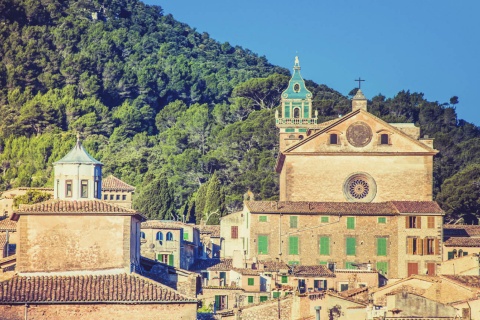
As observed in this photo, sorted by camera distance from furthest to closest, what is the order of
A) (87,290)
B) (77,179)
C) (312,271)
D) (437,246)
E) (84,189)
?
(437,246) < (312,271) < (77,179) < (84,189) < (87,290)

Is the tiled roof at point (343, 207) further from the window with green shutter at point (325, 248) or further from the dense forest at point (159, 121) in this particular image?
the dense forest at point (159, 121)

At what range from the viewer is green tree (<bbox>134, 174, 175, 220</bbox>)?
12012cm

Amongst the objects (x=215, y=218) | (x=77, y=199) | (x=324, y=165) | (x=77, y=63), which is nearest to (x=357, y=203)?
(x=324, y=165)

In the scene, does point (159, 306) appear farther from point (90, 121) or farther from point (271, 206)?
point (90, 121)

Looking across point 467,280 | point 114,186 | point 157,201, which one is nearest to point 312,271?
point 467,280

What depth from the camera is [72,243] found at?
62375 mm

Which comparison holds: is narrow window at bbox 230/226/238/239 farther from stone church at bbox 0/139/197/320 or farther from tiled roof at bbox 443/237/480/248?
stone church at bbox 0/139/197/320

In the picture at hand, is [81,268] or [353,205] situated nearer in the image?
[81,268]

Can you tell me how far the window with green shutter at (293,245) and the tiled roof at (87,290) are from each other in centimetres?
2954

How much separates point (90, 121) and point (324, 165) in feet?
220

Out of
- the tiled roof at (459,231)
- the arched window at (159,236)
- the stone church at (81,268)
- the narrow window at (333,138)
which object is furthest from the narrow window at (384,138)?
the stone church at (81,268)

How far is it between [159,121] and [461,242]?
82.8m

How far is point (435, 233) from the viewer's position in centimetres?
8962

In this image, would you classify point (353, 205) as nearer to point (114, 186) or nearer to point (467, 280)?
point (114, 186)
